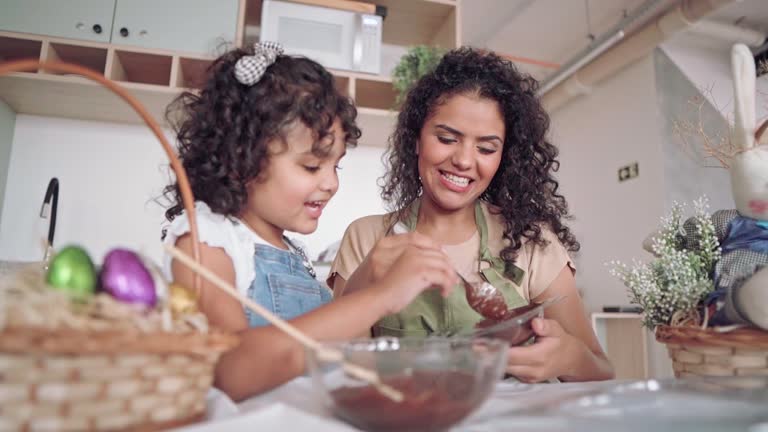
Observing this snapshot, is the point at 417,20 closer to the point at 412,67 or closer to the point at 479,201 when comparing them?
the point at 412,67

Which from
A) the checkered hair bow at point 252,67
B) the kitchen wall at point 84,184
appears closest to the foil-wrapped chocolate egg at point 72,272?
the checkered hair bow at point 252,67

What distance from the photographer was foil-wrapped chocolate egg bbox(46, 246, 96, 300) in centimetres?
44

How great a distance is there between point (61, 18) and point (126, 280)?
6.98 ft

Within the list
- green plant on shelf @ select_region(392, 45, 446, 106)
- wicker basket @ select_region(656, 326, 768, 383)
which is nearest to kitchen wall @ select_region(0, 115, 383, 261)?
green plant on shelf @ select_region(392, 45, 446, 106)

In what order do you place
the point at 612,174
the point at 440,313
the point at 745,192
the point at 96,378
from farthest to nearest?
1. the point at 612,174
2. the point at 440,313
3. the point at 745,192
4. the point at 96,378

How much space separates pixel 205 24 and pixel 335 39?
56 cm

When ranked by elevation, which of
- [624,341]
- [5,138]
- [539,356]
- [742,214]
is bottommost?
[624,341]

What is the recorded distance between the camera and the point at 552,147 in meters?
1.43

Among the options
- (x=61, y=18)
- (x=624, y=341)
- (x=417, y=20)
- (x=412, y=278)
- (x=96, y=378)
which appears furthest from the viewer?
(x=624, y=341)

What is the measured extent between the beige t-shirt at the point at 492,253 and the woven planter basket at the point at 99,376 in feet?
2.84

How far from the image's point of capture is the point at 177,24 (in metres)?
2.15

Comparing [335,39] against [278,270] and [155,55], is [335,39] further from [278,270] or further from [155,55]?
[278,270]

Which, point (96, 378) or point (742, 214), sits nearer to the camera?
point (96, 378)

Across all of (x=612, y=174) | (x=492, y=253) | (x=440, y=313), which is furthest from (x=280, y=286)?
(x=612, y=174)
